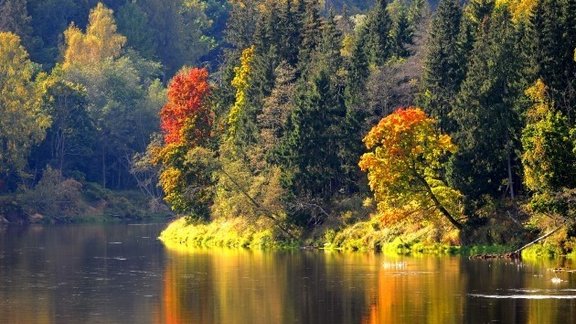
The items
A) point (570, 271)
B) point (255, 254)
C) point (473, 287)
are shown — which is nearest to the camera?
point (473, 287)

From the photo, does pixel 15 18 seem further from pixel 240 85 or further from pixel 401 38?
pixel 401 38

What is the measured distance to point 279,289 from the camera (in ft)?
238

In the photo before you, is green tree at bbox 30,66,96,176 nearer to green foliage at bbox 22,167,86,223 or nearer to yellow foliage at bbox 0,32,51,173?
green foliage at bbox 22,167,86,223

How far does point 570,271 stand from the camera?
244ft

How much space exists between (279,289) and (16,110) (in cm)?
9915

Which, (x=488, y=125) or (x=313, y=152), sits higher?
(x=488, y=125)

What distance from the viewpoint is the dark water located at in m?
61.1

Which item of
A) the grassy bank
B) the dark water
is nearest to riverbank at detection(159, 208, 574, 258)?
the grassy bank

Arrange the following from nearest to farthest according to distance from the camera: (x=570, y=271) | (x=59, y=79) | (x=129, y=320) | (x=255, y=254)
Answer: (x=129, y=320)
(x=570, y=271)
(x=255, y=254)
(x=59, y=79)

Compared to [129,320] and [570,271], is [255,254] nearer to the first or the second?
[570,271]

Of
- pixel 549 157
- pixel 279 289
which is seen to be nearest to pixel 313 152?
pixel 549 157

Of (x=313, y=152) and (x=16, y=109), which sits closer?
(x=313, y=152)

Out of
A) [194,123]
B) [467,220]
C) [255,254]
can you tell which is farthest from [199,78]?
[467,220]

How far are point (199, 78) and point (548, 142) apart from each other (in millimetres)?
48354
